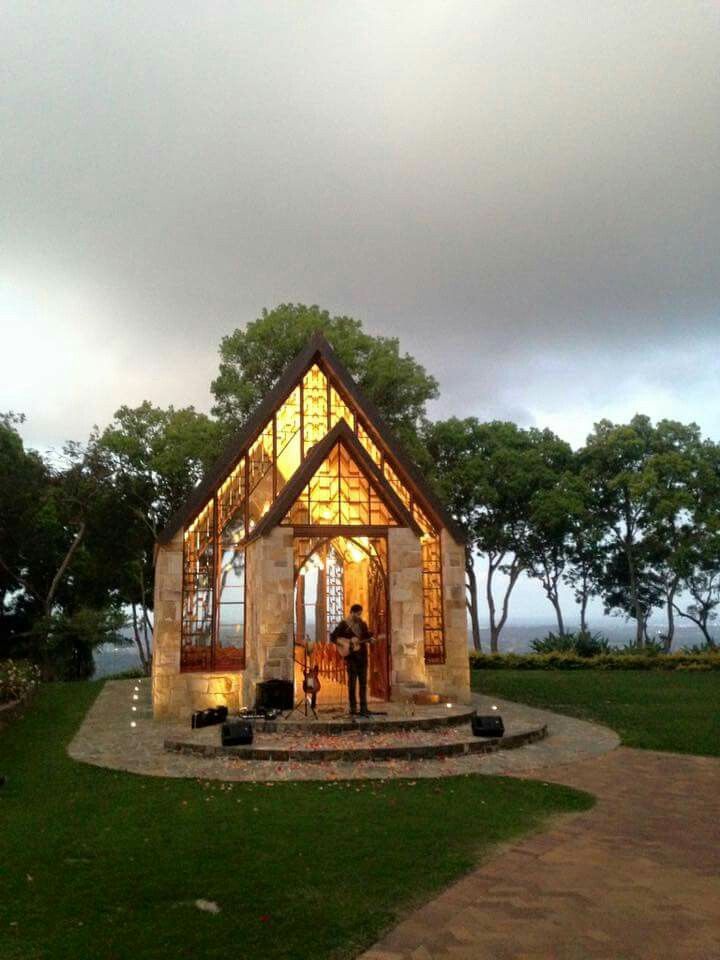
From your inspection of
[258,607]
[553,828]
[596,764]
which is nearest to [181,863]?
[553,828]

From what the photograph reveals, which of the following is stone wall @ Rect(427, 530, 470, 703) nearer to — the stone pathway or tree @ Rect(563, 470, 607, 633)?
the stone pathway

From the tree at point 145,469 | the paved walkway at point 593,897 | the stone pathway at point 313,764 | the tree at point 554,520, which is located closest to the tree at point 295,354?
the tree at point 145,469

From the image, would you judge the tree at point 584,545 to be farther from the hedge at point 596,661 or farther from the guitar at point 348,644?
the guitar at point 348,644

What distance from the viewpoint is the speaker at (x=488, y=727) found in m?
11.0

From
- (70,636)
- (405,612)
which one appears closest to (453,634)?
(405,612)

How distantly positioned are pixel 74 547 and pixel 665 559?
2662cm

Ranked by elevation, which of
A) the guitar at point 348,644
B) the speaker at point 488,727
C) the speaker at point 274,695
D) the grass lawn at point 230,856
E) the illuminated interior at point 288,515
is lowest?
the grass lawn at point 230,856

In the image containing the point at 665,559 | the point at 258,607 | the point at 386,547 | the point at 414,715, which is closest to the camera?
the point at 414,715

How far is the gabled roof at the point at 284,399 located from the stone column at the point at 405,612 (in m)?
1.93

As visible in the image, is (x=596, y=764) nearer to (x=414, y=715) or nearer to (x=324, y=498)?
(x=414, y=715)

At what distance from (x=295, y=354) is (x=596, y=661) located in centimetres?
1668

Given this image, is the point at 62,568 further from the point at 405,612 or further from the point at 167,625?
the point at 405,612

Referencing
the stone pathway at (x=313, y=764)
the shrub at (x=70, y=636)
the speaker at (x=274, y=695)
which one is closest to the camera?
the stone pathway at (x=313, y=764)

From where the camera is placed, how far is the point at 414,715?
40.5 feet
